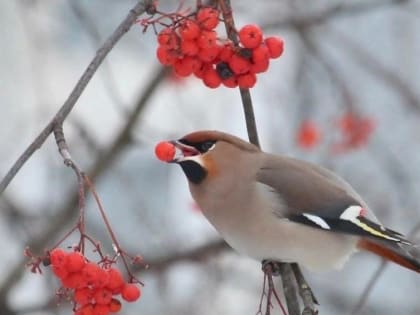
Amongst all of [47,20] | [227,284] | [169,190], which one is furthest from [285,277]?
[47,20]

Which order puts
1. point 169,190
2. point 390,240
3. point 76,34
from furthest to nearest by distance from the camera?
point 76,34 → point 169,190 → point 390,240

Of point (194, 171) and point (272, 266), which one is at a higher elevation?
point (194, 171)

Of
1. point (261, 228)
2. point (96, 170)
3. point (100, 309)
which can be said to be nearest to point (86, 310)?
point (100, 309)

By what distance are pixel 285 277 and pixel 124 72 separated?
165 inches

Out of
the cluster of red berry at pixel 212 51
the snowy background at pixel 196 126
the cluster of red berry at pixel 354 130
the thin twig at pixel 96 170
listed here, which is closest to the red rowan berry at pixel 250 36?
the cluster of red berry at pixel 212 51

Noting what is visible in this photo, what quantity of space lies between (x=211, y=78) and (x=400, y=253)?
64 cm

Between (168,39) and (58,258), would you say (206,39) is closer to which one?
(168,39)

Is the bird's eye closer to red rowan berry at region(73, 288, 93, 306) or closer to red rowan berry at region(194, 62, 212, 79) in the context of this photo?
red rowan berry at region(194, 62, 212, 79)

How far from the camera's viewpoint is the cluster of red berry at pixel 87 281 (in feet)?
5.24

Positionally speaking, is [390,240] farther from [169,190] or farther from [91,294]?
[169,190]

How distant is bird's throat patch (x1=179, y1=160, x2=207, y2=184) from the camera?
213cm

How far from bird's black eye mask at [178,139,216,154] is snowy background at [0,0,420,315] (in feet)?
6.28

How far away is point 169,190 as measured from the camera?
552 centimetres

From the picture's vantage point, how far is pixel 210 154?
2.16m
